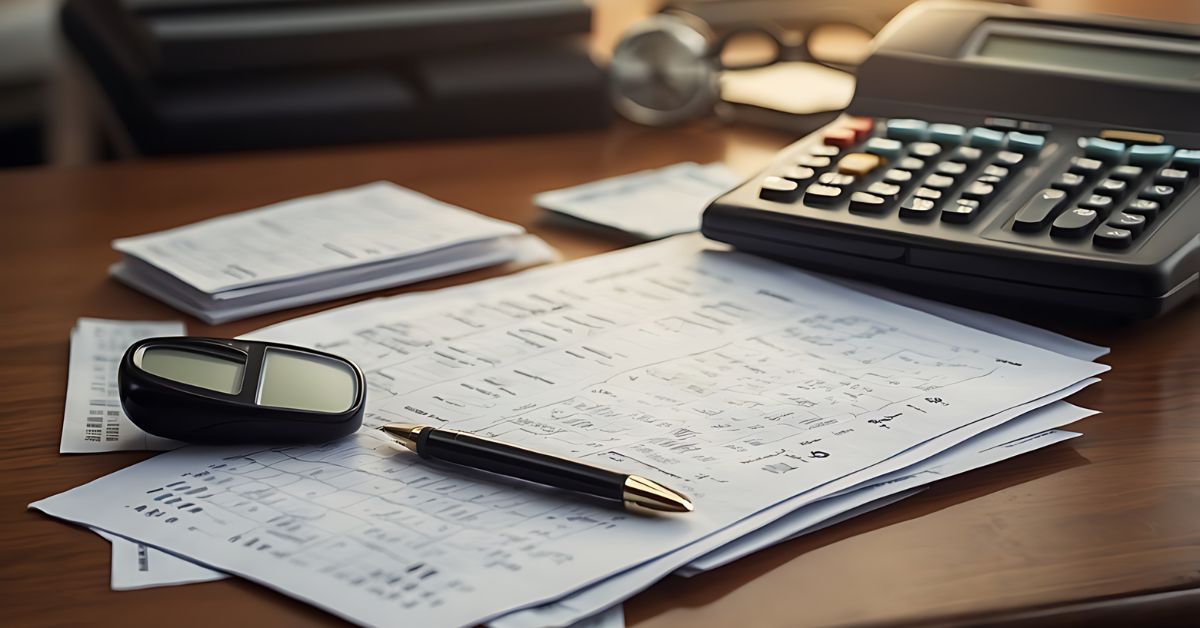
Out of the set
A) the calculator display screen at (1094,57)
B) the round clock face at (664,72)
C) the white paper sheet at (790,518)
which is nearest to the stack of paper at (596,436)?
the white paper sheet at (790,518)

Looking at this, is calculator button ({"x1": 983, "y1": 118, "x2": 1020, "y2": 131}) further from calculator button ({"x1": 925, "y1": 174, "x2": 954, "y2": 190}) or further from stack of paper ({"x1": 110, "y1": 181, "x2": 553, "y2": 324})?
stack of paper ({"x1": 110, "y1": 181, "x2": 553, "y2": 324})

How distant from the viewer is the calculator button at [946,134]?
2.52 feet

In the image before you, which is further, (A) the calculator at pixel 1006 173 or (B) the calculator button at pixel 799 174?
(B) the calculator button at pixel 799 174

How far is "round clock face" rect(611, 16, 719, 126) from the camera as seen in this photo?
105 centimetres

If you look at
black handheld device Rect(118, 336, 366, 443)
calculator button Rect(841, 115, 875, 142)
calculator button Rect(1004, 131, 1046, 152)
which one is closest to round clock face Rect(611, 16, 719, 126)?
calculator button Rect(841, 115, 875, 142)

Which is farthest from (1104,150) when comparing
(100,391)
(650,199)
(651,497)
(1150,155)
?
(100,391)

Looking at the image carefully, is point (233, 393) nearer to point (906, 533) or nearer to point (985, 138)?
point (906, 533)

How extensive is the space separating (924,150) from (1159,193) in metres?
0.13

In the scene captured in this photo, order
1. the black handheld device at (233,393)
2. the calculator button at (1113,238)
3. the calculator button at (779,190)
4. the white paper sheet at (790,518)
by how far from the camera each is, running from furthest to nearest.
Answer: the calculator button at (779,190) < the calculator button at (1113,238) < the black handheld device at (233,393) < the white paper sheet at (790,518)

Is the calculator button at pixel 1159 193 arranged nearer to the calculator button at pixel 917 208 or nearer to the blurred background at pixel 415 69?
the calculator button at pixel 917 208

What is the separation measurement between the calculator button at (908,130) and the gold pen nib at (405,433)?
0.39 m

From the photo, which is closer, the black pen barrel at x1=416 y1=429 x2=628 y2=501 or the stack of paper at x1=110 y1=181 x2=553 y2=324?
the black pen barrel at x1=416 y1=429 x2=628 y2=501

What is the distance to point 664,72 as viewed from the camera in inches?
41.6

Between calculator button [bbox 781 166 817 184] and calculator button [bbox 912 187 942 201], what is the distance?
0.07 m
